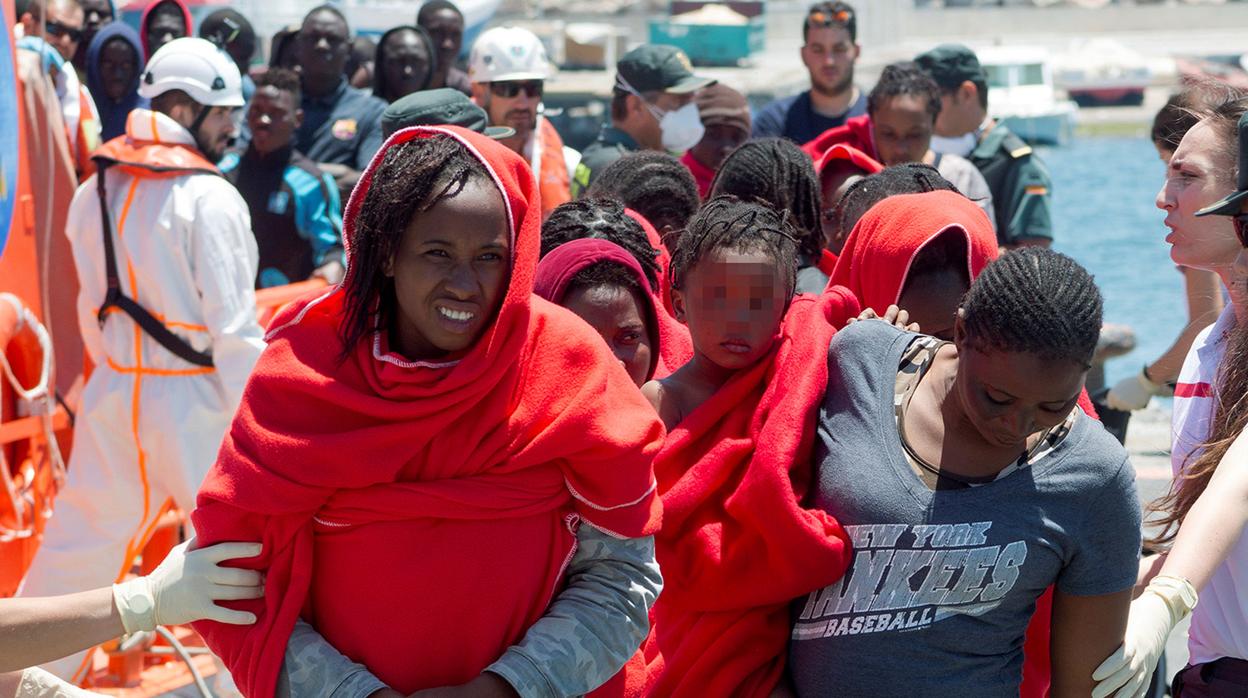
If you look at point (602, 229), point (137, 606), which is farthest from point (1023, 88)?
point (137, 606)

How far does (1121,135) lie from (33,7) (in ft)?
113

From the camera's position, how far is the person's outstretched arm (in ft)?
7.01

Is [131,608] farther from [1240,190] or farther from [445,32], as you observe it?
[445,32]

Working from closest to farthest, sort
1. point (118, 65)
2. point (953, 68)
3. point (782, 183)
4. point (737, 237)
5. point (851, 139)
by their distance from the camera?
point (737, 237), point (782, 183), point (851, 139), point (953, 68), point (118, 65)

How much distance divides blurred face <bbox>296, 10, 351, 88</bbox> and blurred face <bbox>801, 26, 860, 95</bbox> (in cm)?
237

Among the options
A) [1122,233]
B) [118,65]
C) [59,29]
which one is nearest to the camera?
[118,65]

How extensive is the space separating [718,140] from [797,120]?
3.02 feet

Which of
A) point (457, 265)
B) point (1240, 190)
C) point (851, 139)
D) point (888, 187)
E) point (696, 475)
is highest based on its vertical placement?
point (457, 265)

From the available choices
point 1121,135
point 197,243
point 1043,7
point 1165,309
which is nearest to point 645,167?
point 197,243

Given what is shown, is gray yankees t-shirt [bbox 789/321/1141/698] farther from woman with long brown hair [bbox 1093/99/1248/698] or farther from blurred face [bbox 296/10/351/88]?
blurred face [bbox 296/10/351/88]

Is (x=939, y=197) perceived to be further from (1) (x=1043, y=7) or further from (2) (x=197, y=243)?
(1) (x=1043, y=7)

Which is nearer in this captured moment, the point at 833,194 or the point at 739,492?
the point at 739,492

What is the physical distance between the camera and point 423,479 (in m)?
2.14

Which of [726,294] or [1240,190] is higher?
[1240,190]
